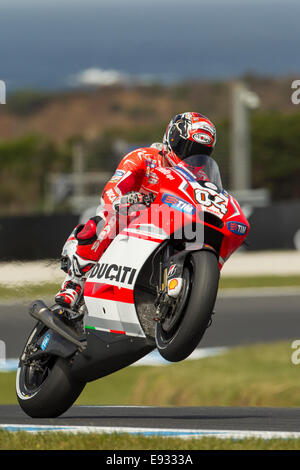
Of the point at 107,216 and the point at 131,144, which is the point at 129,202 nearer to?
the point at 107,216

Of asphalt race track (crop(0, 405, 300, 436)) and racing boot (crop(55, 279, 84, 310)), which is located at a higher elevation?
racing boot (crop(55, 279, 84, 310))

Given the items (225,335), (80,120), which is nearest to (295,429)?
(225,335)

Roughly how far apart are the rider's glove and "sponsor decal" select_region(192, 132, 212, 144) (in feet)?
1.55

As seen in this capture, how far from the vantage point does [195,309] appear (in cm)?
518

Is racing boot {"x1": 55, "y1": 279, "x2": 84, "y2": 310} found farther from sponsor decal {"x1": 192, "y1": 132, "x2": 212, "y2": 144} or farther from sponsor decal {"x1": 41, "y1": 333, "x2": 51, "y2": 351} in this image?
sponsor decal {"x1": 192, "y1": 132, "x2": 212, "y2": 144}

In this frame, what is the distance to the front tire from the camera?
518 cm

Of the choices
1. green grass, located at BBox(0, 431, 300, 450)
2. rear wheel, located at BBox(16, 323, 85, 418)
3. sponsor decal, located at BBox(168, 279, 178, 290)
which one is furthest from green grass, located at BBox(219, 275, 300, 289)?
green grass, located at BBox(0, 431, 300, 450)

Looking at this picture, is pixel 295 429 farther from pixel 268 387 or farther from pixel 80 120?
pixel 80 120

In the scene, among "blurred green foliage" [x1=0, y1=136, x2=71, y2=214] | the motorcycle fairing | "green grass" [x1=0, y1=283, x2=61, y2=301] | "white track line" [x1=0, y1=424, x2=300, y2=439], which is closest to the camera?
"white track line" [x1=0, y1=424, x2=300, y2=439]

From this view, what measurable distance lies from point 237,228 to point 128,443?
1426 millimetres

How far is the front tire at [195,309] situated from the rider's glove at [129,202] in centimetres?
67

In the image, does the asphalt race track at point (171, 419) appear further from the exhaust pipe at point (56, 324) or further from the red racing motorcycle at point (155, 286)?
the exhaust pipe at point (56, 324)

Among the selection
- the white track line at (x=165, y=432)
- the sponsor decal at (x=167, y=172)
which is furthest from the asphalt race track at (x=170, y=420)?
the sponsor decal at (x=167, y=172)

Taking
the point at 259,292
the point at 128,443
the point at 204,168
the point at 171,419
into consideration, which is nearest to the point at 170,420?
the point at 171,419
